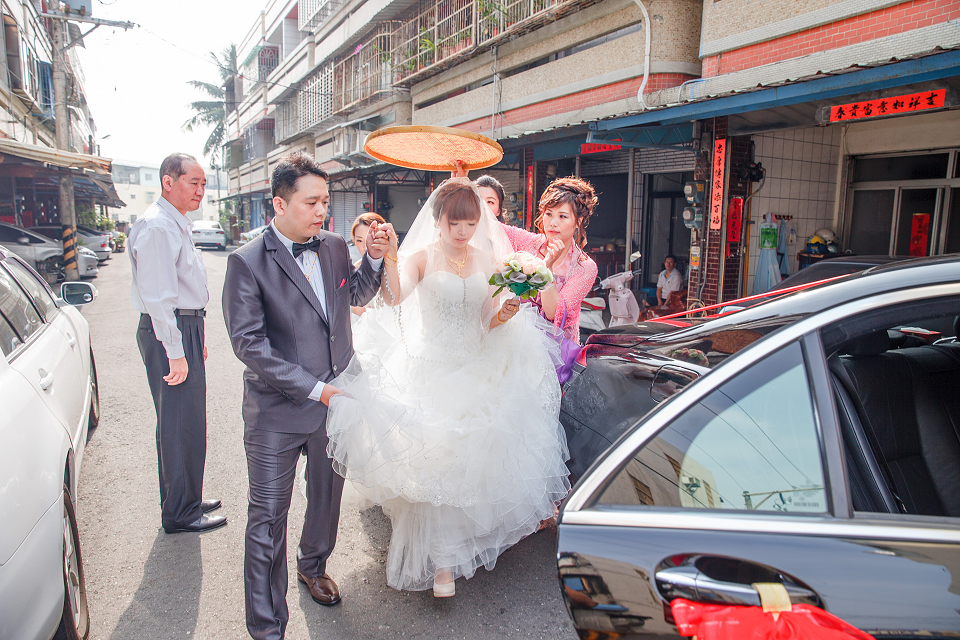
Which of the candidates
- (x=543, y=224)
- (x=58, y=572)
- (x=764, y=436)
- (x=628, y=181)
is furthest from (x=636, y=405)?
(x=628, y=181)

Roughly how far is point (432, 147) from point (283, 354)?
151 cm

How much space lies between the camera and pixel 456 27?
47.3 ft

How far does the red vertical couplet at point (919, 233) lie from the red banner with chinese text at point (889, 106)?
3.74 metres

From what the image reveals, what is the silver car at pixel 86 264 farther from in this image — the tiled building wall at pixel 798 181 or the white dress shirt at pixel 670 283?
the tiled building wall at pixel 798 181

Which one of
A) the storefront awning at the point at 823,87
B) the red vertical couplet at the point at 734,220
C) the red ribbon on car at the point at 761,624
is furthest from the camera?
the red vertical couplet at the point at 734,220

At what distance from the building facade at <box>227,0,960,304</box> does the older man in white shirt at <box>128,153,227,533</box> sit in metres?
5.62

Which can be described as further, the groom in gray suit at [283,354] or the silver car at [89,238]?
the silver car at [89,238]

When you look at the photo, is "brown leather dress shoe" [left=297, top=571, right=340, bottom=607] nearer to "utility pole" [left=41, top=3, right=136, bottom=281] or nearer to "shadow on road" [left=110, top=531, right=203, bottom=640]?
"shadow on road" [left=110, top=531, right=203, bottom=640]

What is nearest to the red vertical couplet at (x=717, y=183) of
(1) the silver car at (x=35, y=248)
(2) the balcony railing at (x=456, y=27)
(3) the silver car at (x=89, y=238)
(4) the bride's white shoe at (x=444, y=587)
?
(2) the balcony railing at (x=456, y=27)

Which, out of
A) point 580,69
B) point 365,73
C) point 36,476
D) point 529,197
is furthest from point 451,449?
point 365,73

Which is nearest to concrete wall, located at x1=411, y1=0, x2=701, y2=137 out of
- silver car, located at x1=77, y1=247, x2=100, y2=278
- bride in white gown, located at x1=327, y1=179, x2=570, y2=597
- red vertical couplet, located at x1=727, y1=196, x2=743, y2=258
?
red vertical couplet, located at x1=727, y1=196, x2=743, y2=258

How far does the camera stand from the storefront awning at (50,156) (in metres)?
11.6

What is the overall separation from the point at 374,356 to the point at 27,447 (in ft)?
4.50

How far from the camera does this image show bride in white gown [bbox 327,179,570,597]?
8.31ft
